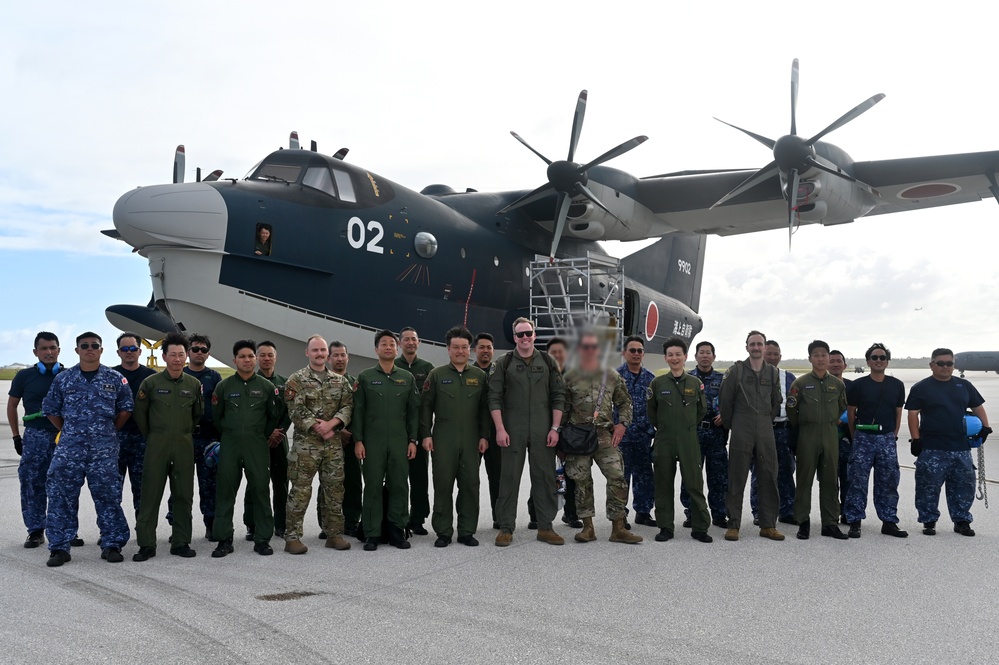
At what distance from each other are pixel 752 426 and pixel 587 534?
5.55 feet

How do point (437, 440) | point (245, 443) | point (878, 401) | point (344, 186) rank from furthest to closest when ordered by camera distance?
1. point (344, 186)
2. point (878, 401)
3. point (437, 440)
4. point (245, 443)

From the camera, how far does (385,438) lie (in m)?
5.62

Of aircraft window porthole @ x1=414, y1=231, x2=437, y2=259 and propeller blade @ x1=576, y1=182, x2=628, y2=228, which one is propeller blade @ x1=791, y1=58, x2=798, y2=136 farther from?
aircraft window porthole @ x1=414, y1=231, x2=437, y2=259

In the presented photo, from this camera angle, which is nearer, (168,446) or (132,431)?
(168,446)

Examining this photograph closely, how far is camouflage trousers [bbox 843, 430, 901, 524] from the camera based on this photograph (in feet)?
19.6

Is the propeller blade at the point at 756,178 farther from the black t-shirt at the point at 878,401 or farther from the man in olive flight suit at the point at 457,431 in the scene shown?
the man in olive flight suit at the point at 457,431

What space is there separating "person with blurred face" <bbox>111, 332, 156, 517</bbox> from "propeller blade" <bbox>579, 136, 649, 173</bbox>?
9.37 m

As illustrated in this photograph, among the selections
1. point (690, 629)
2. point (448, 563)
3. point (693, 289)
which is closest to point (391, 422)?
point (448, 563)

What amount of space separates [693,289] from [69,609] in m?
20.0

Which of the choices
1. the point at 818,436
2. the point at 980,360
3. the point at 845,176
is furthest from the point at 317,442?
the point at 980,360

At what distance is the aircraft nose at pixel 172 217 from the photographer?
9609mm

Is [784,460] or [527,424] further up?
[527,424]

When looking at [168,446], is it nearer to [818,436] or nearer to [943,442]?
[818,436]

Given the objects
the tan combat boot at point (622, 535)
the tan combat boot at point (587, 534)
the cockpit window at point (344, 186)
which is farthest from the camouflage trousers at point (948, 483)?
the cockpit window at point (344, 186)
